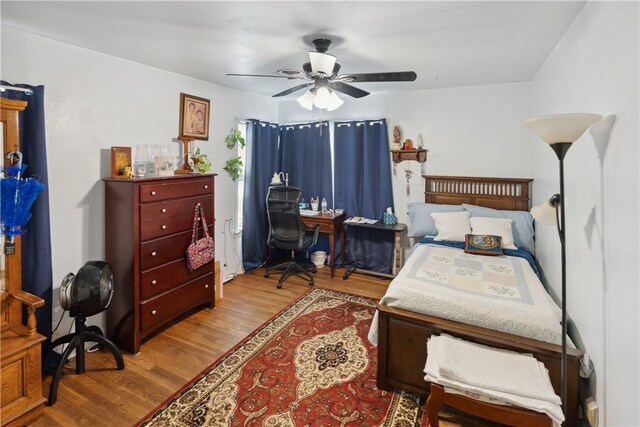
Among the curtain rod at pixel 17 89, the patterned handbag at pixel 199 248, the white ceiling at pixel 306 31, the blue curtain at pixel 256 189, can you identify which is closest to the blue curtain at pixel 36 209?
the curtain rod at pixel 17 89

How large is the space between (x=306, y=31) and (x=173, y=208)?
1.86 m

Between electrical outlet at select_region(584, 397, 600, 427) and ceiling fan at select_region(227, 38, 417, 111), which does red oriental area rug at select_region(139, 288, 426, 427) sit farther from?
ceiling fan at select_region(227, 38, 417, 111)

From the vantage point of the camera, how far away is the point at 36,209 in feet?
7.41

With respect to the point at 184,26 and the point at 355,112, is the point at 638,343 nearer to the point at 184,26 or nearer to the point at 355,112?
the point at 184,26

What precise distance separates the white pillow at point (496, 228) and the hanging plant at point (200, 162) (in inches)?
117

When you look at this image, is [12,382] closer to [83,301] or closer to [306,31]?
[83,301]

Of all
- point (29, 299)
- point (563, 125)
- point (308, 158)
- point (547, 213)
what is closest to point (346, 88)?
point (563, 125)

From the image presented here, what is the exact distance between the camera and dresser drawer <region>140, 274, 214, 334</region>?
8.91 feet

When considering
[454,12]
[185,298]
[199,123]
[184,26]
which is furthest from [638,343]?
[199,123]

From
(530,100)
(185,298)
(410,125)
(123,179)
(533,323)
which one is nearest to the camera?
(533,323)

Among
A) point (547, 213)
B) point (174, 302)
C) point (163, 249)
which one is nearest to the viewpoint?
point (547, 213)

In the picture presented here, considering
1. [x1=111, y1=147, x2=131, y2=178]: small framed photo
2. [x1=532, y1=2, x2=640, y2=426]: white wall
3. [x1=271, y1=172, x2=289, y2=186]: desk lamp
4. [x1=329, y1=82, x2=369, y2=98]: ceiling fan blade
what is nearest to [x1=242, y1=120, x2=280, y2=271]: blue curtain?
[x1=271, y1=172, x2=289, y2=186]: desk lamp

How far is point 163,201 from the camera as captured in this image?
9.25ft

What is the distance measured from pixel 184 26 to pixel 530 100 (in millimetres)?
3546
